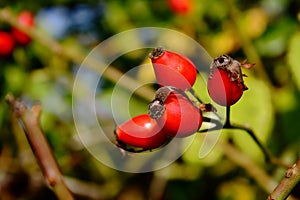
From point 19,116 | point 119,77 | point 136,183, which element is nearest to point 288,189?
point 19,116

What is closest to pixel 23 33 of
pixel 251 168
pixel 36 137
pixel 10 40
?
pixel 10 40

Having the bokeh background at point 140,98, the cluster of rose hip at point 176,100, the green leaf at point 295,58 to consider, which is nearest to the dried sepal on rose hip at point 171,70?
the cluster of rose hip at point 176,100

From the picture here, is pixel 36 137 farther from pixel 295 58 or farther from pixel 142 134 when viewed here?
pixel 295 58

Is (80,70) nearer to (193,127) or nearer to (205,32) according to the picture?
(205,32)

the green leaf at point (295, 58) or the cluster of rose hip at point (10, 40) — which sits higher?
the cluster of rose hip at point (10, 40)

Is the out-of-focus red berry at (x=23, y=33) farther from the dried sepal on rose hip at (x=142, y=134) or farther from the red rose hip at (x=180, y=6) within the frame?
the dried sepal on rose hip at (x=142, y=134)

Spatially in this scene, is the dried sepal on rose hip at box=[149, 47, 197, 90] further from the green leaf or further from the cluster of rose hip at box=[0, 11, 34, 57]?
the cluster of rose hip at box=[0, 11, 34, 57]

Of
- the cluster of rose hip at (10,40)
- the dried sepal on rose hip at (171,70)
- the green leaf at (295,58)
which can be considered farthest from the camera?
the cluster of rose hip at (10,40)
